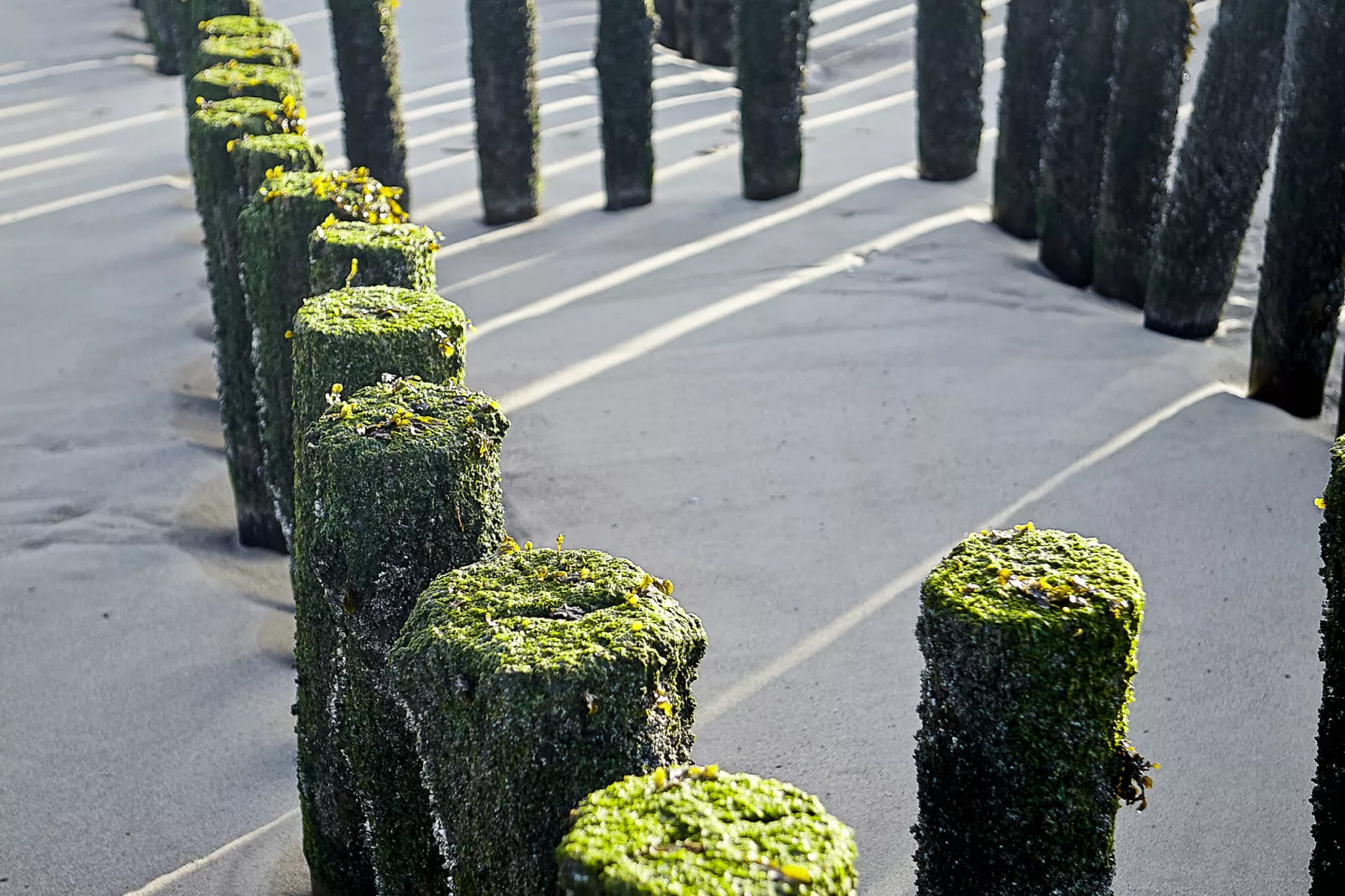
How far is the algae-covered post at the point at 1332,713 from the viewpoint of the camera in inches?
115

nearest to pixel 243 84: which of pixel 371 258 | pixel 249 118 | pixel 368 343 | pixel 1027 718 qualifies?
pixel 249 118

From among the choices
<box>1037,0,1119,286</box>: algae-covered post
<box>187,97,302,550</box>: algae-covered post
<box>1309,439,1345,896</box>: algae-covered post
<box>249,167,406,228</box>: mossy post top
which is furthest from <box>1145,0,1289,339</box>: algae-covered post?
<box>187,97,302,550</box>: algae-covered post

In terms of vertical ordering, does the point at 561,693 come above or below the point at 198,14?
below

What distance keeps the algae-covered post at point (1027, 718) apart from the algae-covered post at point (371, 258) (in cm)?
230

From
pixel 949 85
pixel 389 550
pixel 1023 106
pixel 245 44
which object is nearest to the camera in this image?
pixel 389 550

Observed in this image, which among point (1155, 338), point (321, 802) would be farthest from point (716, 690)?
point (1155, 338)

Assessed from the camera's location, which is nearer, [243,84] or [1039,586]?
[1039,586]

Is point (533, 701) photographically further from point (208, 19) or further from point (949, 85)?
point (208, 19)

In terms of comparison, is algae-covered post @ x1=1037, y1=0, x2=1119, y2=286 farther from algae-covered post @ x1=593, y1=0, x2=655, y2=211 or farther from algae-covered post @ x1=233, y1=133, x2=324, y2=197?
algae-covered post @ x1=233, y1=133, x2=324, y2=197

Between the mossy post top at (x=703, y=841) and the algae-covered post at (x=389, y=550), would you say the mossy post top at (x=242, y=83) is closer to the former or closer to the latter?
the algae-covered post at (x=389, y=550)

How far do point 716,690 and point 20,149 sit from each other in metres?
11.2

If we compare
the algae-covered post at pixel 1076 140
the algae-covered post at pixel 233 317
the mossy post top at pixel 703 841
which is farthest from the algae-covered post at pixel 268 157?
the algae-covered post at pixel 1076 140

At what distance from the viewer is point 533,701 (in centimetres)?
224

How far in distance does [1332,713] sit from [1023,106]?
648 centimetres
